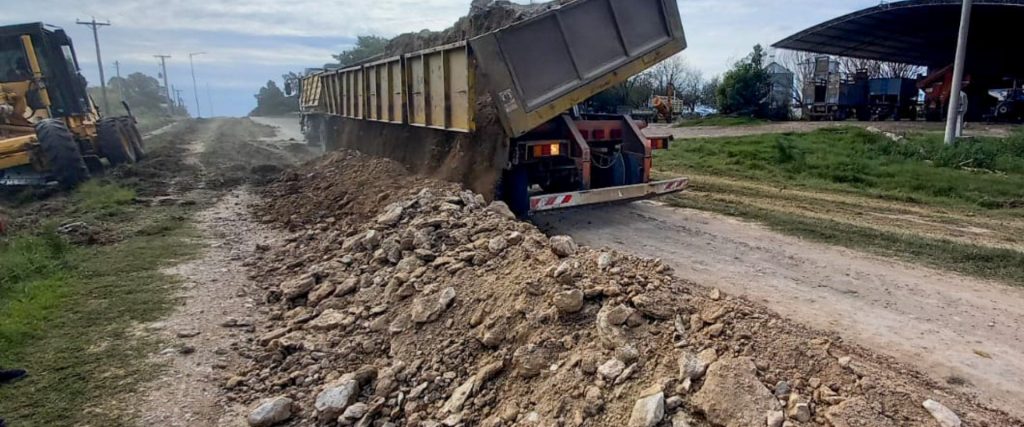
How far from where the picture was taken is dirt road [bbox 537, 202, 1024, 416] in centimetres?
362

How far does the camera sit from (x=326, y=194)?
30.5 feet

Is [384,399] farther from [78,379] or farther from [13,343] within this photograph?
[13,343]

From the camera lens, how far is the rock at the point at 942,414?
8.05 feet

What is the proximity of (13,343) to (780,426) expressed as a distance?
5339 millimetres

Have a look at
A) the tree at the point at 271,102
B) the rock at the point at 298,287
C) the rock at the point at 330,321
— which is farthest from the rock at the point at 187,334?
the tree at the point at 271,102

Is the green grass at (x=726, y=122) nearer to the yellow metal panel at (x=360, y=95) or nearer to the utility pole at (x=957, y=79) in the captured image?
the utility pole at (x=957, y=79)

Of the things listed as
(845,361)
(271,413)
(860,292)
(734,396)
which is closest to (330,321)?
(271,413)

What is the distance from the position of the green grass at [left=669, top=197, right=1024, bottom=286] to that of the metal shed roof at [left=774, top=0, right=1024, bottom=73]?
21.2 m

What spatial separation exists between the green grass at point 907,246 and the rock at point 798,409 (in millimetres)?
4036

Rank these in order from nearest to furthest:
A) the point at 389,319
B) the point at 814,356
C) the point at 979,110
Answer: the point at 814,356 < the point at 389,319 < the point at 979,110

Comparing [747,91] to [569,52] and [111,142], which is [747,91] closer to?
[569,52]

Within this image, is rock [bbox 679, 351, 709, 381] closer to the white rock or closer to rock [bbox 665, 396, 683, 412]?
rock [bbox 665, 396, 683, 412]

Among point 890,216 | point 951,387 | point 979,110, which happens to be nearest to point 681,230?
point 890,216

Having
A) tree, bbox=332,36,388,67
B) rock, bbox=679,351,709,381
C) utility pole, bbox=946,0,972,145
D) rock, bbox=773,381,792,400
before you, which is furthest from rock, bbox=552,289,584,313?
tree, bbox=332,36,388,67
